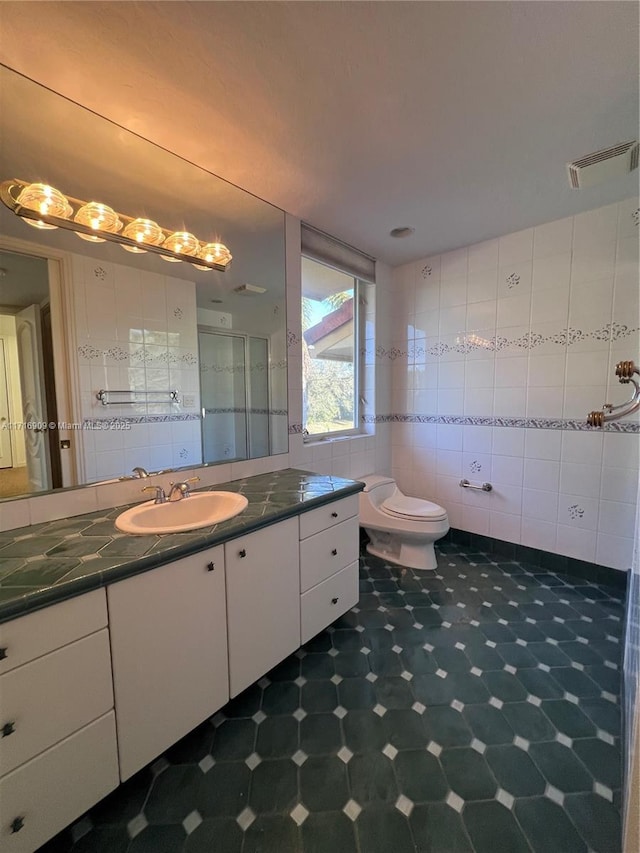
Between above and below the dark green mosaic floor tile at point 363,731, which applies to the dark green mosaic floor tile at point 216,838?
below

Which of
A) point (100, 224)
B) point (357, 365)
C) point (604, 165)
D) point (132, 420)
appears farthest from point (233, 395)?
point (604, 165)

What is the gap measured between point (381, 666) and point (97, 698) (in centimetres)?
112

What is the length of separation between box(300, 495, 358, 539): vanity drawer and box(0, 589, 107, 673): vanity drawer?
78 centimetres

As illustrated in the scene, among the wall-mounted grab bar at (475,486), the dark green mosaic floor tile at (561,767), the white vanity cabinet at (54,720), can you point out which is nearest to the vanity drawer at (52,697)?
the white vanity cabinet at (54,720)

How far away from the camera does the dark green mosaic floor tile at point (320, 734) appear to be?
116cm

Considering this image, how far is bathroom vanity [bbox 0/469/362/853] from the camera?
80cm

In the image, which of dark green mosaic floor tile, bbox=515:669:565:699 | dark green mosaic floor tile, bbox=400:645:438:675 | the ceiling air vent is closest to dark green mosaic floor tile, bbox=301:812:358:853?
dark green mosaic floor tile, bbox=400:645:438:675

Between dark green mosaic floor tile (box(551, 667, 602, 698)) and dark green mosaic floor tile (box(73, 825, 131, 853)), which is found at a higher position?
dark green mosaic floor tile (box(551, 667, 602, 698))

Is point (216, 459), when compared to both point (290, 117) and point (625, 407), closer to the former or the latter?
point (290, 117)

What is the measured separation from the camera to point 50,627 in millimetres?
825

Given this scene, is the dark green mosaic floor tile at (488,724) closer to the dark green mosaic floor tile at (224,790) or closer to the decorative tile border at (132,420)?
the dark green mosaic floor tile at (224,790)

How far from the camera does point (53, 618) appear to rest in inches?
32.6

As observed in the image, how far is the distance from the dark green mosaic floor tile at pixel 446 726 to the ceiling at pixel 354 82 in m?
2.30

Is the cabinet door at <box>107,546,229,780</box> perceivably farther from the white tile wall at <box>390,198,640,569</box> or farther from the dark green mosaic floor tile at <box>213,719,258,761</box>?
the white tile wall at <box>390,198,640,569</box>
